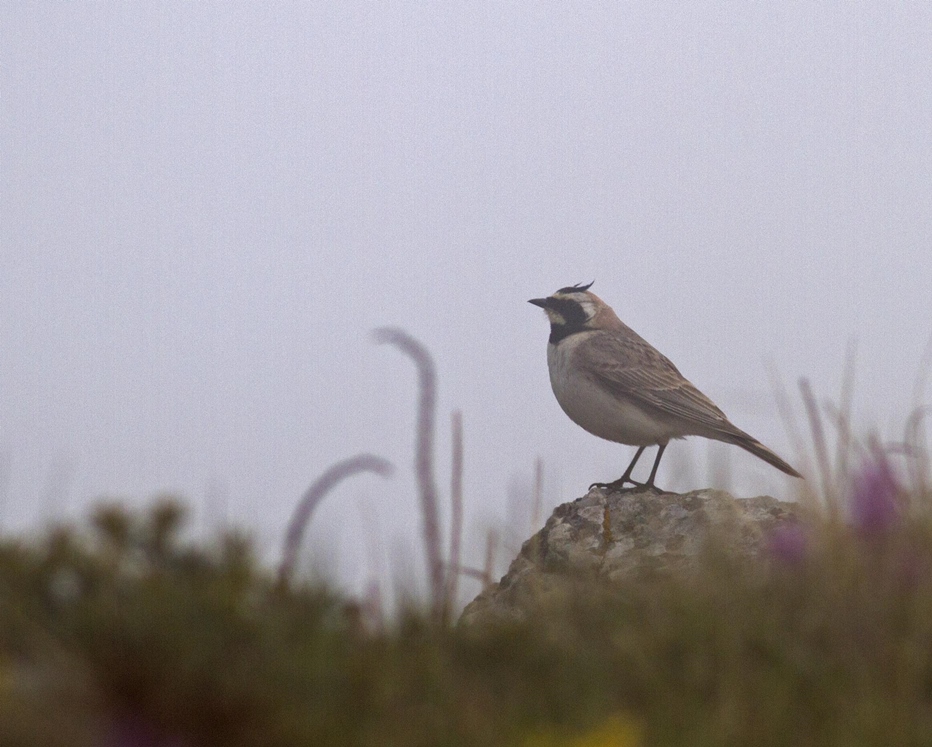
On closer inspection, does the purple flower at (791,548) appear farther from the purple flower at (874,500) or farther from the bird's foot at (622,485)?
the bird's foot at (622,485)

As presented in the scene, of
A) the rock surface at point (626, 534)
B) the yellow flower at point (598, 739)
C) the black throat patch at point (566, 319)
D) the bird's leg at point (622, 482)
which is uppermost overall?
the black throat patch at point (566, 319)

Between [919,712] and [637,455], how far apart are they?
643 cm

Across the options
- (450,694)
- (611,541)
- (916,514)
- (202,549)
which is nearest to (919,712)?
(450,694)

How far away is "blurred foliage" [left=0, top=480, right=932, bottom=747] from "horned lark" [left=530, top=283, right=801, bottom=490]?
5.22 meters

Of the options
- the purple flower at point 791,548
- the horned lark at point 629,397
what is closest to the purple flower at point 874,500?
the purple flower at point 791,548

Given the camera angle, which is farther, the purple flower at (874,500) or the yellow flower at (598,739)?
the purple flower at (874,500)

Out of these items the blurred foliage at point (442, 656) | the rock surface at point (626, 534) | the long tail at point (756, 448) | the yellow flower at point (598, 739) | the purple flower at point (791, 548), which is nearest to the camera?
the yellow flower at point (598, 739)

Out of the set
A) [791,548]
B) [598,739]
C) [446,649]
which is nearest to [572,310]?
[791,548]

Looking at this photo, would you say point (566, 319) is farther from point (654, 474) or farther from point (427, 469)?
point (427, 469)

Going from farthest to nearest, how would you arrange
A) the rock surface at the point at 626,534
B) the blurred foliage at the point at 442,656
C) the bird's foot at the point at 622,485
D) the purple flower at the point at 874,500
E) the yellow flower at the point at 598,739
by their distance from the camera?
1. the bird's foot at the point at 622,485
2. the rock surface at the point at 626,534
3. the purple flower at the point at 874,500
4. the blurred foliage at the point at 442,656
5. the yellow flower at the point at 598,739

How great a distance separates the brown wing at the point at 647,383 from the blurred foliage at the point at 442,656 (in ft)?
17.5

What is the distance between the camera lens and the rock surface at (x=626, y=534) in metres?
6.24

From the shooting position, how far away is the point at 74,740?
2.38 m

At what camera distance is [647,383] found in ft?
31.9
